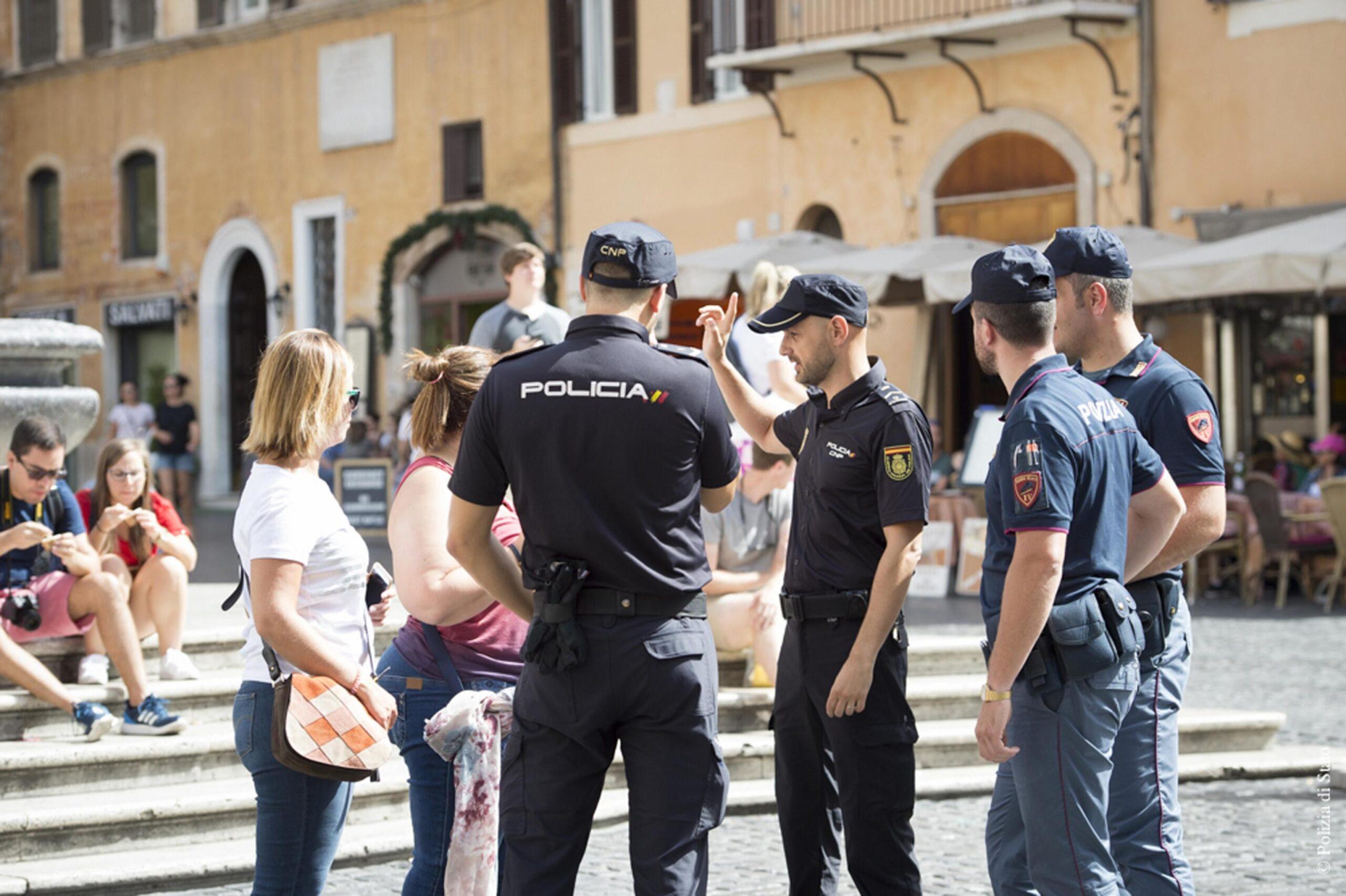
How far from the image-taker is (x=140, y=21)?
2994 centimetres

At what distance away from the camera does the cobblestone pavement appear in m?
6.09

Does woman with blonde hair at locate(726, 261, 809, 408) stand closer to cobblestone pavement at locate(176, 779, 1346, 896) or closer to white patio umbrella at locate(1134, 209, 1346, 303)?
cobblestone pavement at locate(176, 779, 1346, 896)

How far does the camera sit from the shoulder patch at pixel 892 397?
4.86 meters

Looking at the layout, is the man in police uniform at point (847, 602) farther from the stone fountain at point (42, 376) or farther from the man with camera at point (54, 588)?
the stone fountain at point (42, 376)

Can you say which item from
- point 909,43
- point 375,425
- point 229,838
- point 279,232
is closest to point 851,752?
point 229,838

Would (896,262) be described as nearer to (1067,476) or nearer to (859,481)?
(859,481)

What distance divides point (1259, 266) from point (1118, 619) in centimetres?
1068

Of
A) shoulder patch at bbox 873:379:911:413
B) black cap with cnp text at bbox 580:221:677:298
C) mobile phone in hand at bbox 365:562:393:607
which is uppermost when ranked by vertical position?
black cap with cnp text at bbox 580:221:677:298

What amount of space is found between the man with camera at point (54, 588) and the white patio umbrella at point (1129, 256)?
9.76m

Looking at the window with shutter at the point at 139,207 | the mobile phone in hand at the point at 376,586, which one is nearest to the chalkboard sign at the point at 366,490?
the window with shutter at the point at 139,207

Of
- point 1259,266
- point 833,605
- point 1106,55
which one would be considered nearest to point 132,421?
point 1106,55

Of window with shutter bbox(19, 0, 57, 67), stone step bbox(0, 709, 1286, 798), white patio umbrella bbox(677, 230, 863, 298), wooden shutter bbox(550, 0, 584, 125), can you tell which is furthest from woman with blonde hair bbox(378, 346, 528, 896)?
window with shutter bbox(19, 0, 57, 67)

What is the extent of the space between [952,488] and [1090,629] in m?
12.3

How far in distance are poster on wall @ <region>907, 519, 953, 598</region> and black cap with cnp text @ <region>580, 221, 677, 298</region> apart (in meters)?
10.6
